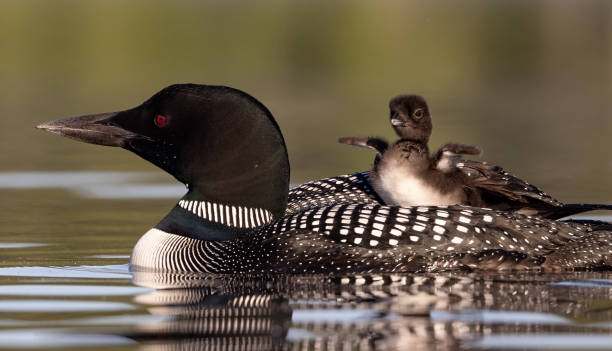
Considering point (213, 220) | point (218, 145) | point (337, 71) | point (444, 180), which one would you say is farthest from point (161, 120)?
point (337, 71)

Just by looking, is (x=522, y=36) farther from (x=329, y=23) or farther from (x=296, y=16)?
(x=296, y=16)

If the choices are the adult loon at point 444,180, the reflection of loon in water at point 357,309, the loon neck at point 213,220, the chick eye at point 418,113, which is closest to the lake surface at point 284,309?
the reflection of loon in water at point 357,309

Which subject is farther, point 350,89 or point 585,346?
point 350,89

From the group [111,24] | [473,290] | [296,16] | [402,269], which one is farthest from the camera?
[296,16]

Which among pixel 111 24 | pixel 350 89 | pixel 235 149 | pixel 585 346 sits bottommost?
pixel 585 346

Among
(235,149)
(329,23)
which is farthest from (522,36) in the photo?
(235,149)

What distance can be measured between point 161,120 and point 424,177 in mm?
1322

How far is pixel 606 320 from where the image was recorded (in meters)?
4.84

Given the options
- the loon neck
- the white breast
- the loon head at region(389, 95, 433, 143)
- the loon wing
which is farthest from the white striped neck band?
the loon head at region(389, 95, 433, 143)

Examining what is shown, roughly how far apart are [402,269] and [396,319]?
1075 mm

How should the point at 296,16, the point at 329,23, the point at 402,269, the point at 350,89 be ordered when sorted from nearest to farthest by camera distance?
the point at 402,269
the point at 350,89
the point at 329,23
the point at 296,16

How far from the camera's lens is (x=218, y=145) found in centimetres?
619

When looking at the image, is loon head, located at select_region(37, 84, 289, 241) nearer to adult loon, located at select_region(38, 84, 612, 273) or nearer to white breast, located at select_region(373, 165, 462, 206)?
adult loon, located at select_region(38, 84, 612, 273)

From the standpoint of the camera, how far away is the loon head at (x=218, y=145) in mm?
6168
